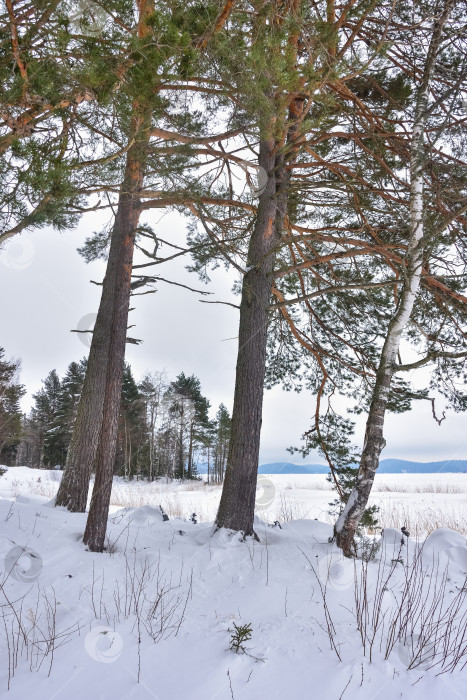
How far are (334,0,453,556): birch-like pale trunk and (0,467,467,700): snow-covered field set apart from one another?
1.24 ft

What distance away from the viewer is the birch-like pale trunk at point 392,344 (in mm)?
3969

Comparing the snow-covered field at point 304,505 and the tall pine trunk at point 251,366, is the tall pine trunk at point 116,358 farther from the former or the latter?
the snow-covered field at point 304,505

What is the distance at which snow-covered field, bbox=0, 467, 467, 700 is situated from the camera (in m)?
2.23

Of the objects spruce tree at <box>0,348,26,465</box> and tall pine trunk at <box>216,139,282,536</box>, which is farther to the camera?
spruce tree at <box>0,348,26,465</box>

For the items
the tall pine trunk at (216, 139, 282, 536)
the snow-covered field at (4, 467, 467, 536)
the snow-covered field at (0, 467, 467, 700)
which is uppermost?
the tall pine trunk at (216, 139, 282, 536)

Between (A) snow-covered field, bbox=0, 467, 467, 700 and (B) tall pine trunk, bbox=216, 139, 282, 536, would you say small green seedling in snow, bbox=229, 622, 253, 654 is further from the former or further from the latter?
(B) tall pine trunk, bbox=216, 139, 282, 536

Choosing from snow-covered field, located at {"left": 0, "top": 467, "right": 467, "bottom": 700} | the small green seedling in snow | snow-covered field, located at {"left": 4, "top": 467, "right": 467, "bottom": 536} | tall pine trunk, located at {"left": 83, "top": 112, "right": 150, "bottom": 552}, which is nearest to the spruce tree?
snow-covered field, located at {"left": 4, "top": 467, "right": 467, "bottom": 536}

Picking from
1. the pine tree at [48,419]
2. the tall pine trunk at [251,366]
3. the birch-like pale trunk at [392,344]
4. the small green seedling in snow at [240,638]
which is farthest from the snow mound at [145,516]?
the pine tree at [48,419]

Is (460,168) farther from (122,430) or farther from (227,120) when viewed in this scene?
(122,430)

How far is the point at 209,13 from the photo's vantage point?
3.41 metres

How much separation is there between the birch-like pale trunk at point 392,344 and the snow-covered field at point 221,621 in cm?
38

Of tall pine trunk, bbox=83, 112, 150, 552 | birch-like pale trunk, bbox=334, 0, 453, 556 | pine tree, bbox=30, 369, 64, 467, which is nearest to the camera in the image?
birch-like pale trunk, bbox=334, 0, 453, 556

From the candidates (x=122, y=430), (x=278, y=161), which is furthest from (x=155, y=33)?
(x=122, y=430)

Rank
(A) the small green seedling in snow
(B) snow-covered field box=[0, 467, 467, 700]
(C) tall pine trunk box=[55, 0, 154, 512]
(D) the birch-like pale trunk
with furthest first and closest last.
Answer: (C) tall pine trunk box=[55, 0, 154, 512] < (D) the birch-like pale trunk < (A) the small green seedling in snow < (B) snow-covered field box=[0, 467, 467, 700]
